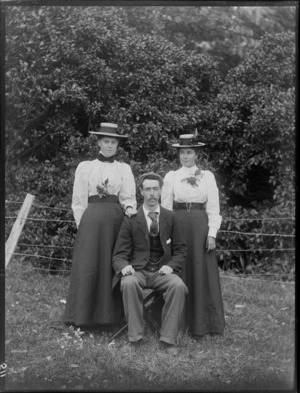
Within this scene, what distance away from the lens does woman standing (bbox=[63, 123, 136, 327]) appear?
6.76 metres

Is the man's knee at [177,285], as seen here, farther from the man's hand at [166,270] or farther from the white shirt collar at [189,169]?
the white shirt collar at [189,169]

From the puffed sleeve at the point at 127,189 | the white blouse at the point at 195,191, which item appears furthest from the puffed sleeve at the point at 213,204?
the puffed sleeve at the point at 127,189

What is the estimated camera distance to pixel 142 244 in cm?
674

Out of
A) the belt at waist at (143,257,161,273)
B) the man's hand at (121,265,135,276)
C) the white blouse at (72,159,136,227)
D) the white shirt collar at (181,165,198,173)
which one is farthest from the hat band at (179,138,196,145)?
the man's hand at (121,265,135,276)

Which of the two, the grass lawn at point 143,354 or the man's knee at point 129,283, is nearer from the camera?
the grass lawn at point 143,354

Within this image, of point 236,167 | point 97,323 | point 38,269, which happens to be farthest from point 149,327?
point 236,167

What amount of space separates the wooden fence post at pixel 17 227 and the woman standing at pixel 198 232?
1061 mm

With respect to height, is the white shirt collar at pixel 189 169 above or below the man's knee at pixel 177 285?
above

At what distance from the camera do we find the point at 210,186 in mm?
6766

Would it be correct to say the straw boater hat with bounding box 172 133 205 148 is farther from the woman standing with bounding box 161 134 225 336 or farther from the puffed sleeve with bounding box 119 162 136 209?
the puffed sleeve with bounding box 119 162 136 209

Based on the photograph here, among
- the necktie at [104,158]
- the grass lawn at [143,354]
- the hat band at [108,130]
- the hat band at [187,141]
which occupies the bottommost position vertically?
the grass lawn at [143,354]

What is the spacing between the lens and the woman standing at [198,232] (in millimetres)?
6754

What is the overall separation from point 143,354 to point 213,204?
1.29 metres

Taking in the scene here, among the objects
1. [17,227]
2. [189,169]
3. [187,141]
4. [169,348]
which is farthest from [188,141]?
[169,348]
